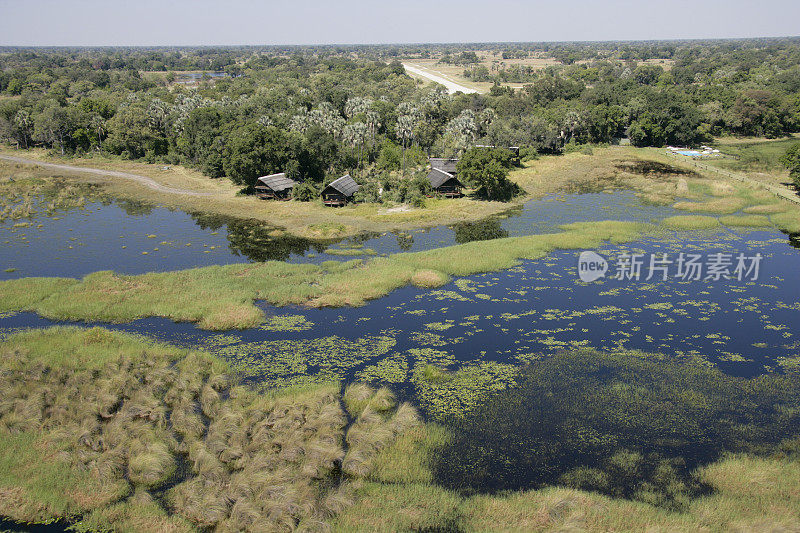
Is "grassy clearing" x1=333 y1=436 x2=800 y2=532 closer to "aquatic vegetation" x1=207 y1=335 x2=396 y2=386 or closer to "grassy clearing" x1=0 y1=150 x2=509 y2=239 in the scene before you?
"aquatic vegetation" x1=207 y1=335 x2=396 y2=386

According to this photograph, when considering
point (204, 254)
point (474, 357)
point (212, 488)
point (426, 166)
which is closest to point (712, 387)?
point (474, 357)

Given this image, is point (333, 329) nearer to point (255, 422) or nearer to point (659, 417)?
point (255, 422)

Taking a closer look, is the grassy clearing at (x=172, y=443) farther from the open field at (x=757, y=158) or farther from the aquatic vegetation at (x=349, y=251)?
the open field at (x=757, y=158)

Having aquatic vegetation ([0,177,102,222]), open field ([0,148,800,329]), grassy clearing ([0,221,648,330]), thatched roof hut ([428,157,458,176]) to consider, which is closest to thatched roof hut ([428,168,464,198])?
thatched roof hut ([428,157,458,176])

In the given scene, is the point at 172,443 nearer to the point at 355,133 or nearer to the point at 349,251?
the point at 349,251

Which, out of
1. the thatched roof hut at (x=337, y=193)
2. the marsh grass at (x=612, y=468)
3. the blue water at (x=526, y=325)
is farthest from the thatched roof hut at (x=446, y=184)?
the marsh grass at (x=612, y=468)

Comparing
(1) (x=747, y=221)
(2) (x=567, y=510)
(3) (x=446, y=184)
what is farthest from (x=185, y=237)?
(1) (x=747, y=221)

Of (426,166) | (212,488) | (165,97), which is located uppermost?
(165,97)
